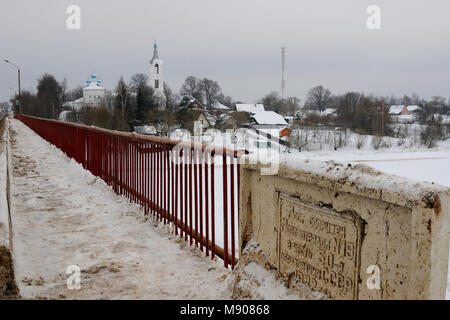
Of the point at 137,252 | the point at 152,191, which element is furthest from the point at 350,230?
the point at 152,191

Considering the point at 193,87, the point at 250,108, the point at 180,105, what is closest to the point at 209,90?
the point at 193,87

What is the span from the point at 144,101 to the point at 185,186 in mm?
53102

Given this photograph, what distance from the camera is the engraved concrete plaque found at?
2475 millimetres

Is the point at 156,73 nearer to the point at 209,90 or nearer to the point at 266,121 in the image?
the point at 209,90

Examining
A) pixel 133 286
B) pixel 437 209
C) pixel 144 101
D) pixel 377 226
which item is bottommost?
pixel 133 286

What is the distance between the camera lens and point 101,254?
468 cm

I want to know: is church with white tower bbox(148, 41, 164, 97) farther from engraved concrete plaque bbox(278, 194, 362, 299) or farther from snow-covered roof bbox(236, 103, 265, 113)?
engraved concrete plaque bbox(278, 194, 362, 299)

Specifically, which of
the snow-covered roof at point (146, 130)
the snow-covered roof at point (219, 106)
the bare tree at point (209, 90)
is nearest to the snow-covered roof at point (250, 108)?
the snow-covered roof at point (219, 106)

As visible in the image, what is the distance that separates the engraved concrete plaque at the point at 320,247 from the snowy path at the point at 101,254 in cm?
90

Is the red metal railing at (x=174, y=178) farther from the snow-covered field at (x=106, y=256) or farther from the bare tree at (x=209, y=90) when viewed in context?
the bare tree at (x=209, y=90)

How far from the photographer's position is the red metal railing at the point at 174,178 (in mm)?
4250

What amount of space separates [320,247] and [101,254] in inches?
112
